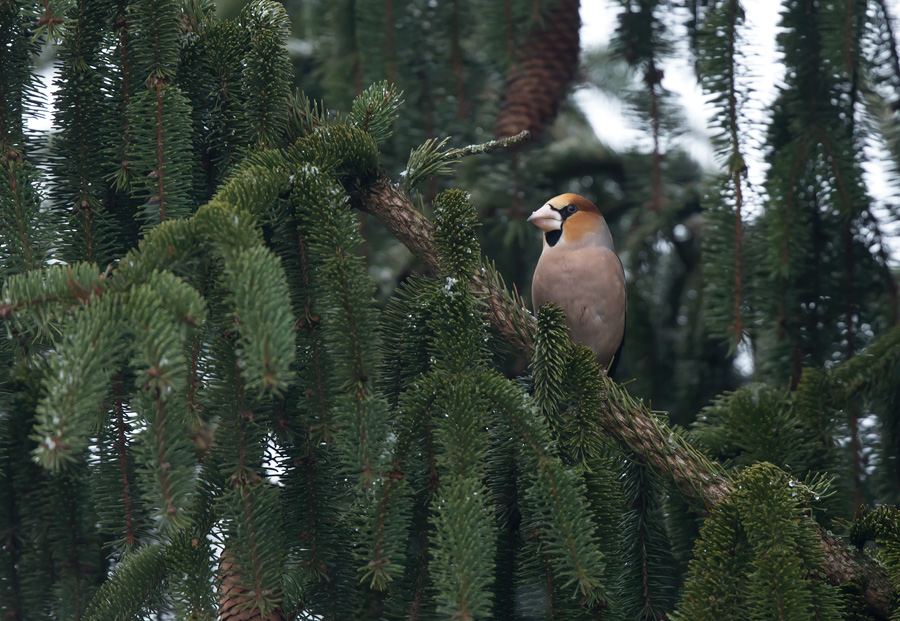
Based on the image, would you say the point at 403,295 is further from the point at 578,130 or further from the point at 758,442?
the point at 578,130

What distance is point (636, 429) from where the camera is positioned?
2.06m

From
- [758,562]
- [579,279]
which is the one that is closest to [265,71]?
[758,562]

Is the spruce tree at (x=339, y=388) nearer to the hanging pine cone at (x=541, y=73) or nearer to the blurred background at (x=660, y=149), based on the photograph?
the blurred background at (x=660, y=149)

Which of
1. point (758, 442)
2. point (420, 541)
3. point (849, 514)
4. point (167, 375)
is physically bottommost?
point (849, 514)

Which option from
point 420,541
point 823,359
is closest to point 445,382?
point 420,541

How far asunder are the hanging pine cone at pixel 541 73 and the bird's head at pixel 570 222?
430 mm

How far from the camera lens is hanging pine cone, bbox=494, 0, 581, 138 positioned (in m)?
3.68

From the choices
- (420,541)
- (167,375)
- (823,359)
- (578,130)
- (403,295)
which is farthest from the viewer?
(578,130)

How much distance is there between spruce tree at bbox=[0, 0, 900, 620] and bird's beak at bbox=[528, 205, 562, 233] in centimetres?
71

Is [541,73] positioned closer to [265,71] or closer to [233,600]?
[265,71]

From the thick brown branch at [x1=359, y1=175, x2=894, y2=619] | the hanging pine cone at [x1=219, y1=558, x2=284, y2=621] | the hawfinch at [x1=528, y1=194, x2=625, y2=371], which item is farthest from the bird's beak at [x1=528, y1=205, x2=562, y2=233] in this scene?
the hanging pine cone at [x1=219, y1=558, x2=284, y2=621]

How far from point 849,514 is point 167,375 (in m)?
2.21

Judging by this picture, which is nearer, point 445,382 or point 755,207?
point 445,382

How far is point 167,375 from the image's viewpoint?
1320 mm
